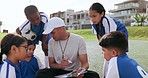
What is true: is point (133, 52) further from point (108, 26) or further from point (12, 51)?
point (12, 51)

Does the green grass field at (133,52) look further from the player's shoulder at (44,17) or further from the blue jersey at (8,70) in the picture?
the blue jersey at (8,70)

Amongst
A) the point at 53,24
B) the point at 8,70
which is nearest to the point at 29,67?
the point at 53,24

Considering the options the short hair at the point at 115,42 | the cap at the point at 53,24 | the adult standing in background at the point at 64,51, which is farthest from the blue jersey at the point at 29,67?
the short hair at the point at 115,42

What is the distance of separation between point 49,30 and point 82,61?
617 millimetres

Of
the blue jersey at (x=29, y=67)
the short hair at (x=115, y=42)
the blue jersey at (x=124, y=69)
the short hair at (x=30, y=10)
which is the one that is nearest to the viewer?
the blue jersey at (x=124, y=69)

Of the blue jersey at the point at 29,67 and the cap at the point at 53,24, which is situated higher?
the cap at the point at 53,24

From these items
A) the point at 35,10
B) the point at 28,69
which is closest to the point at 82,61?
the point at 28,69

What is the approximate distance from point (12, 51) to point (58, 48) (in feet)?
3.25

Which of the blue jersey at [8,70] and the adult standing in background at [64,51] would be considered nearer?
the blue jersey at [8,70]

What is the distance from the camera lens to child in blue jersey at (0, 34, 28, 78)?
9.01 ft

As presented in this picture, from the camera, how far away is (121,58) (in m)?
2.44

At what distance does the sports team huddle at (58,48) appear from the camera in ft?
8.70

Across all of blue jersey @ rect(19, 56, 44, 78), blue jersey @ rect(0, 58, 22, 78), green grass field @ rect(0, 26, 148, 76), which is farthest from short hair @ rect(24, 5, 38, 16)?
green grass field @ rect(0, 26, 148, 76)

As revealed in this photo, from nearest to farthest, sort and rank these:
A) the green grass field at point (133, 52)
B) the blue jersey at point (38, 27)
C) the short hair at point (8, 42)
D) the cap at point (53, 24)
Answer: the short hair at point (8, 42) → the cap at point (53, 24) → the blue jersey at point (38, 27) → the green grass field at point (133, 52)
